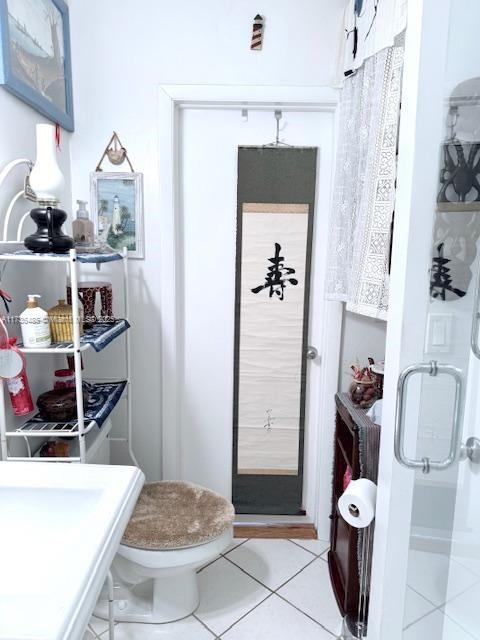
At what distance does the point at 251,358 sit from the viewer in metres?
2.06

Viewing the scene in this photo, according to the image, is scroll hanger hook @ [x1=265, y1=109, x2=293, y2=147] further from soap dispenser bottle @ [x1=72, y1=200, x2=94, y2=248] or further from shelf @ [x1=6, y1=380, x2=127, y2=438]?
shelf @ [x1=6, y1=380, x2=127, y2=438]

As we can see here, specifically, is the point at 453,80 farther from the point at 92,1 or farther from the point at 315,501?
the point at 315,501

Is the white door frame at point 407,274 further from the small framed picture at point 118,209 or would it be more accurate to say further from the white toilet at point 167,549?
the small framed picture at point 118,209

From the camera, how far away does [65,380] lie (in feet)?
5.33

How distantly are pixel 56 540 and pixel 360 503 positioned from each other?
866 mm

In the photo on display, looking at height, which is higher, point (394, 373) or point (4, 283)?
point (4, 283)

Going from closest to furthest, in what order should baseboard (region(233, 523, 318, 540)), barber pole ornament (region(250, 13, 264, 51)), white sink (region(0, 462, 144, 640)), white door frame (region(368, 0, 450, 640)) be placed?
1. white sink (region(0, 462, 144, 640))
2. white door frame (region(368, 0, 450, 640))
3. barber pole ornament (region(250, 13, 264, 51))
4. baseboard (region(233, 523, 318, 540))

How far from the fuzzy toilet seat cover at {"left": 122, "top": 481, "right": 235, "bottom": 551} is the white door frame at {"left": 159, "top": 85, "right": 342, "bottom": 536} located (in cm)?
35

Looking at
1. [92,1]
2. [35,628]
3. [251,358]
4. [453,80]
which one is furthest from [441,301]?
[92,1]

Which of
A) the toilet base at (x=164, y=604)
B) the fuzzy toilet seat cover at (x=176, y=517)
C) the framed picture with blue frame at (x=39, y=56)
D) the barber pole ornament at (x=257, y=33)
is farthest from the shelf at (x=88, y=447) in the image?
the barber pole ornament at (x=257, y=33)

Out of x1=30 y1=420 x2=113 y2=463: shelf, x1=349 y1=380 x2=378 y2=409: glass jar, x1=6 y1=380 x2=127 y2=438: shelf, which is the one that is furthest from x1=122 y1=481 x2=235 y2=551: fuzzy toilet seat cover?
x1=349 y1=380 x2=378 y2=409: glass jar

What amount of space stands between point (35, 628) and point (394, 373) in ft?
2.79

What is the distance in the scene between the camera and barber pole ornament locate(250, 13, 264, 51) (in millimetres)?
1756

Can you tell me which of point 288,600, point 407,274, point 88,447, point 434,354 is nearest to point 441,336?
point 434,354
